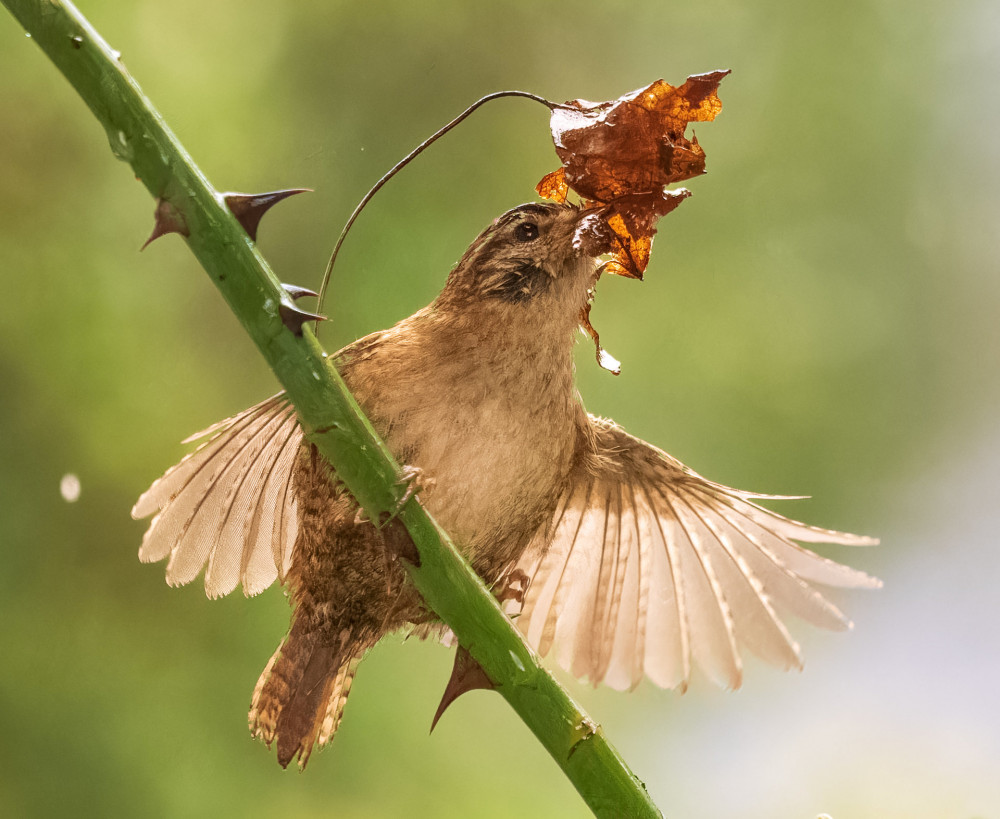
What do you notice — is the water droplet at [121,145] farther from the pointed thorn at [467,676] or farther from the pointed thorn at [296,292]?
the pointed thorn at [467,676]

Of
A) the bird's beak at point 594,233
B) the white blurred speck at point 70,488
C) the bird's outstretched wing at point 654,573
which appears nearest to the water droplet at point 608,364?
the bird's beak at point 594,233

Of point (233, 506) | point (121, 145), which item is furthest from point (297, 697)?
point (121, 145)

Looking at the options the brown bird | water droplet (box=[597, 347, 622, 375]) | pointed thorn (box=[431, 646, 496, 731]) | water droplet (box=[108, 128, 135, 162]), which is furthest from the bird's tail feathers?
water droplet (box=[108, 128, 135, 162])

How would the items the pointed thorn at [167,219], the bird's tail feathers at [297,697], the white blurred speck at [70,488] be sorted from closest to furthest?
1. the pointed thorn at [167,219]
2. the bird's tail feathers at [297,697]
3. the white blurred speck at [70,488]

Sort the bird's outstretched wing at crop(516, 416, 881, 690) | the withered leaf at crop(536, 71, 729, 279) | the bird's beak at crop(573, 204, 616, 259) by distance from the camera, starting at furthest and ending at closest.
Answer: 1. the bird's outstretched wing at crop(516, 416, 881, 690)
2. the bird's beak at crop(573, 204, 616, 259)
3. the withered leaf at crop(536, 71, 729, 279)

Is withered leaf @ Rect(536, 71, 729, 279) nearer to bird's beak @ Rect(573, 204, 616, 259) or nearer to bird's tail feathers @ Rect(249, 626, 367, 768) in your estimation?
bird's beak @ Rect(573, 204, 616, 259)

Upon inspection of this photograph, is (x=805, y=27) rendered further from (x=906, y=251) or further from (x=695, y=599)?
(x=695, y=599)

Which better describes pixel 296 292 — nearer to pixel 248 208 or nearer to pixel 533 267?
pixel 248 208
